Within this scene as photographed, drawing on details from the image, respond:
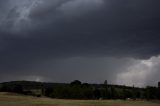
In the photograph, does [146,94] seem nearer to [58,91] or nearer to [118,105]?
[58,91]

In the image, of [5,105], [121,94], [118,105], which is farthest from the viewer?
[121,94]

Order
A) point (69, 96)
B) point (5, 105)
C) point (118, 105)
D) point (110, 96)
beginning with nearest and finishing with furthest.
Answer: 1. point (5, 105)
2. point (118, 105)
3. point (69, 96)
4. point (110, 96)

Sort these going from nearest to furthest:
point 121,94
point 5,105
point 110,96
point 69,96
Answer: point 5,105 → point 69,96 → point 110,96 → point 121,94

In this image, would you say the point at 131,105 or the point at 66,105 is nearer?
the point at 66,105

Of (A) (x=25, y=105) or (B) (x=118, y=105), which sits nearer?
(A) (x=25, y=105)

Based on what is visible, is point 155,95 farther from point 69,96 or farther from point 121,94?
point 69,96

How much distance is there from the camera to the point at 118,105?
273ft

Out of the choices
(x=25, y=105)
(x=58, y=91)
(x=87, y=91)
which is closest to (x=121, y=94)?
(x=87, y=91)

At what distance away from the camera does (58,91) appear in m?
153

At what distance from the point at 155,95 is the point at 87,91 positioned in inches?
1862

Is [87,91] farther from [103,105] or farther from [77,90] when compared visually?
[103,105]

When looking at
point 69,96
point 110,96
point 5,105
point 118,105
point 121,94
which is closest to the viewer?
point 5,105

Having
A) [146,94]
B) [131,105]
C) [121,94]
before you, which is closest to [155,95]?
[146,94]

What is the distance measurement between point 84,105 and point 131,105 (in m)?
12.8
